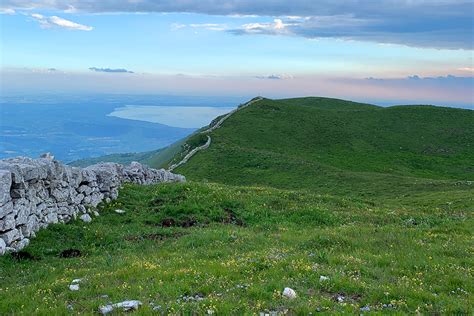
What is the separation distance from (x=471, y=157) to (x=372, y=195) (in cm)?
4364

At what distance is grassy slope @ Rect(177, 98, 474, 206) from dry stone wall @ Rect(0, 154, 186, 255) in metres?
28.8

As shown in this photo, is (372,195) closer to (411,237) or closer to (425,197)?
(425,197)

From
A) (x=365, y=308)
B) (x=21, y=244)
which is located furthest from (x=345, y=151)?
(x=365, y=308)

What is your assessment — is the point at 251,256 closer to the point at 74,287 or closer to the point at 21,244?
the point at 74,287

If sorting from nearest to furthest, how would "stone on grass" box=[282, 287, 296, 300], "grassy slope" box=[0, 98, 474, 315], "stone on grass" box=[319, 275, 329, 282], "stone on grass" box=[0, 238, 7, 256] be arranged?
1. "stone on grass" box=[282, 287, 296, 300]
2. "grassy slope" box=[0, 98, 474, 315]
3. "stone on grass" box=[319, 275, 329, 282]
4. "stone on grass" box=[0, 238, 7, 256]

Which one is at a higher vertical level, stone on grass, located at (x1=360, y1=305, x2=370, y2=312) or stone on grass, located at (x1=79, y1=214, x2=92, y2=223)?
stone on grass, located at (x1=360, y1=305, x2=370, y2=312)

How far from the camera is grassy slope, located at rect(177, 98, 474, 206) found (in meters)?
53.8

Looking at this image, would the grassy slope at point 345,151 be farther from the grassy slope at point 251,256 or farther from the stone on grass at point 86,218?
the stone on grass at point 86,218

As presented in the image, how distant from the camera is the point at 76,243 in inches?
783

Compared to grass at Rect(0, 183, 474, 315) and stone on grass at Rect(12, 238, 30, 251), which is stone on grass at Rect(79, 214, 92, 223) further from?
stone on grass at Rect(12, 238, 30, 251)

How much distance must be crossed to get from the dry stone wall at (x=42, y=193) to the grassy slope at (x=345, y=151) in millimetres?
28786

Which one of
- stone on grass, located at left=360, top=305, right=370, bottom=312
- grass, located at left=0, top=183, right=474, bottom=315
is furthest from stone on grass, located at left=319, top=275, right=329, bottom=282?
stone on grass, located at left=360, top=305, right=370, bottom=312

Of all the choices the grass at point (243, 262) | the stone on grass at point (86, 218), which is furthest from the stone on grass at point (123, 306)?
the stone on grass at point (86, 218)

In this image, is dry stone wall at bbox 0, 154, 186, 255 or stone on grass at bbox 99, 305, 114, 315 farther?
dry stone wall at bbox 0, 154, 186, 255
